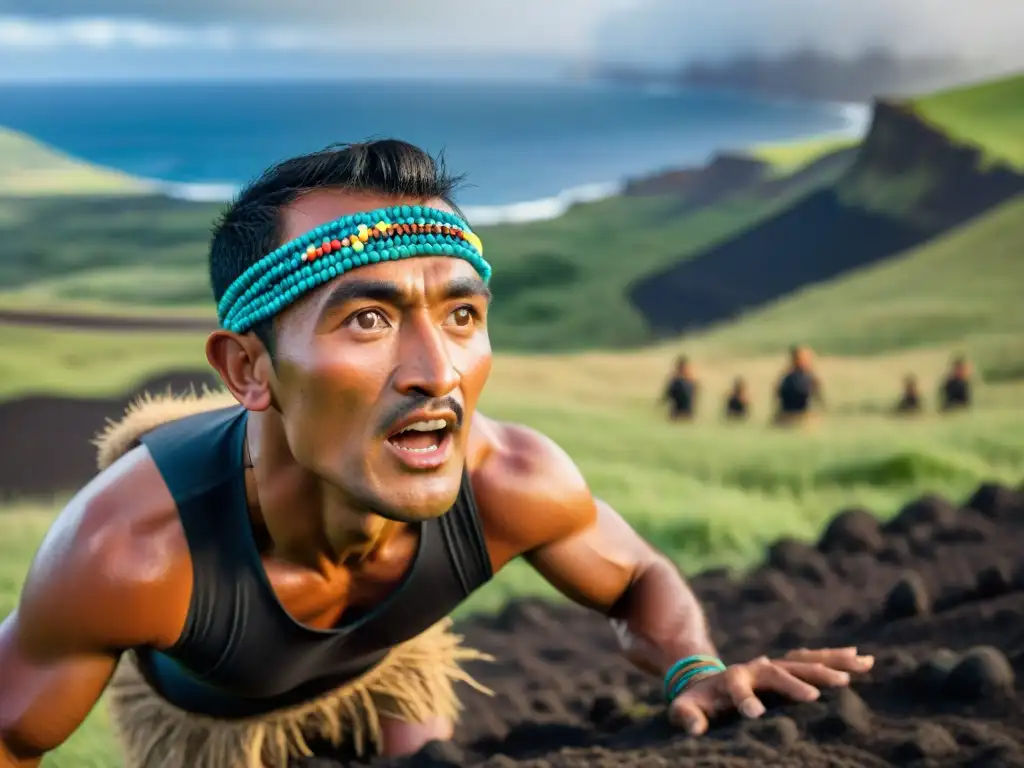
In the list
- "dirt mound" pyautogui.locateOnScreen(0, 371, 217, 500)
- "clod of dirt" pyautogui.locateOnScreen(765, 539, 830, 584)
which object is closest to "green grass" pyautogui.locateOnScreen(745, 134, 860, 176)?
"dirt mound" pyautogui.locateOnScreen(0, 371, 217, 500)

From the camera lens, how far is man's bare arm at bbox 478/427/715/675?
77.8 inches

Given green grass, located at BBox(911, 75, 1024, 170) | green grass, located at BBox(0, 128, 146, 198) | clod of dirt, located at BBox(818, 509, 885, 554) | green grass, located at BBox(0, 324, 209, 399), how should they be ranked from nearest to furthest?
clod of dirt, located at BBox(818, 509, 885, 554)
green grass, located at BBox(0, 324, 209, 399)
green grass, located at BBox(0, 128, 146, 198)
green grass, located at BBox(911, 75, 1024, 170)

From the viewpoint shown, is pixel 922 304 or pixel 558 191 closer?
pixel 922 304

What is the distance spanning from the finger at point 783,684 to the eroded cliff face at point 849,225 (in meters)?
6.21

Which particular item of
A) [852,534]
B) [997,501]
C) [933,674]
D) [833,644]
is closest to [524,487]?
[933,674]

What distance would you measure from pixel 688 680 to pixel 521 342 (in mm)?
5752

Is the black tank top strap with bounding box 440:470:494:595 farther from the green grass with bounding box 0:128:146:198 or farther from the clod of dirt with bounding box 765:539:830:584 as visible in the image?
the green grass with bounding box 0:128:146:198

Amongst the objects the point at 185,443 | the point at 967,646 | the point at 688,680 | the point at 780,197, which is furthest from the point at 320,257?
the point at 780,197

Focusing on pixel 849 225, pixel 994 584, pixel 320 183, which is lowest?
pixel 994 584

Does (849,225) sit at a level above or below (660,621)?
above

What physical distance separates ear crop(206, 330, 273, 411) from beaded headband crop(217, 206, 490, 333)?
0.03 m

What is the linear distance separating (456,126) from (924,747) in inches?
328

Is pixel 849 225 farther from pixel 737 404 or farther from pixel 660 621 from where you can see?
pixel 660 621

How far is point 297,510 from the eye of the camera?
1781 mm
